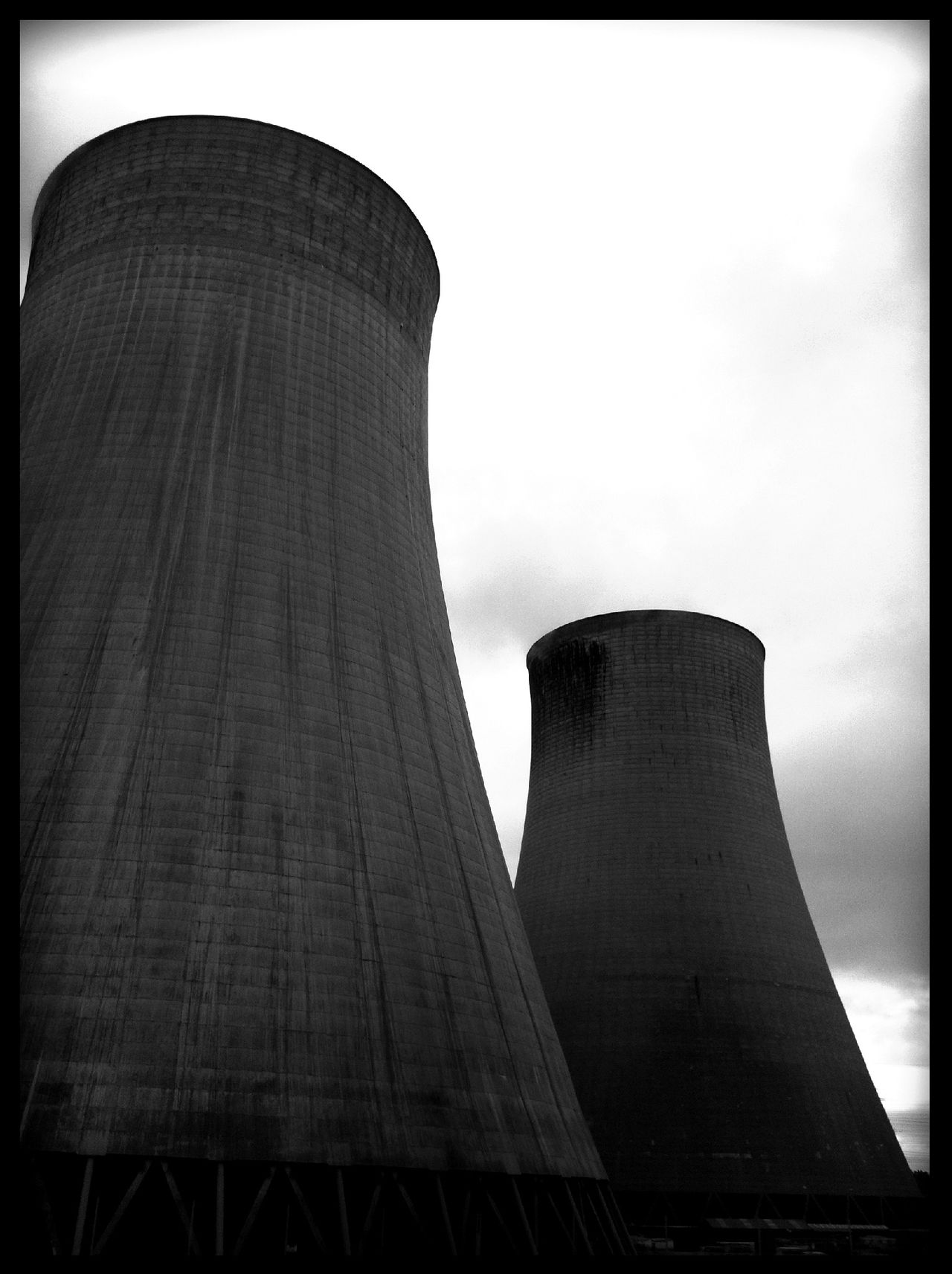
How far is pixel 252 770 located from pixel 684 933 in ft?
34.4

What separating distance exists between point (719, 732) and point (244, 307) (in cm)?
1110

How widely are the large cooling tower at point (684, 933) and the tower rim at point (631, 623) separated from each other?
0.10 feet

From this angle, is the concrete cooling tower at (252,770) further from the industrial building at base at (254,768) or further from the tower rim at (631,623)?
the tower rim at (631,623)

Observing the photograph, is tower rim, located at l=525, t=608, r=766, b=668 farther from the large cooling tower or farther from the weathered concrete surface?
the weathered concrete surface

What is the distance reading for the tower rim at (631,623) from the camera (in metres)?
20.1

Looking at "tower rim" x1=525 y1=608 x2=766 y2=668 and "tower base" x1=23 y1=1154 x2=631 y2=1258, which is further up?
"tower rim" x1=525 y1=608 x2=766 y2=668

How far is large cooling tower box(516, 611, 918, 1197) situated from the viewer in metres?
17.0

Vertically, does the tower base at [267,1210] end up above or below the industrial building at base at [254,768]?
below

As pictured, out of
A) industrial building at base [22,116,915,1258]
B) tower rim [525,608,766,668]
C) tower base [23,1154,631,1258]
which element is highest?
tower rim [525,608,766,668]

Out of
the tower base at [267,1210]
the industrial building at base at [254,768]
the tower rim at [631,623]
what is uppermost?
the tower rim at [631,623]

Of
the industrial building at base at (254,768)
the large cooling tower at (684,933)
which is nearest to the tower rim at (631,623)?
the large cooling tower at (684,933)

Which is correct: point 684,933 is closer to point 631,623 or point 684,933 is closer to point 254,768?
point 631,623

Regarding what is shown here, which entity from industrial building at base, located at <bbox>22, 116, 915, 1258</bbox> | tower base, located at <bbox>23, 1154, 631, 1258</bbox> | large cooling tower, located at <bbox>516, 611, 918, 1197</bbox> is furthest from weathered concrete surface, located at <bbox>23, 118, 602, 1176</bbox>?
large cooling tower, located at <bbox>516, 611, 918, 1197</bbox>

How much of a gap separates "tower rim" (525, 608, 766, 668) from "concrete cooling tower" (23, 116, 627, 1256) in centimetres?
755
